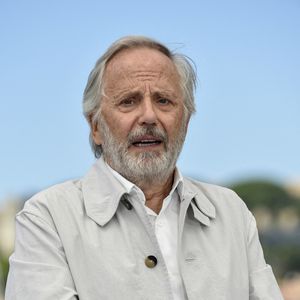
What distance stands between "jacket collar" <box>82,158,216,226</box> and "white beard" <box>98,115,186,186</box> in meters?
0.07

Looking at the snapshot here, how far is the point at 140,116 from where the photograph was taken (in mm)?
3830

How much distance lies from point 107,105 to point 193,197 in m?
0.57

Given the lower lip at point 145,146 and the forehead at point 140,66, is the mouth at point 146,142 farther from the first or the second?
the forehead at point 140,66

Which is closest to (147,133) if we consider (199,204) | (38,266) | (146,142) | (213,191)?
(146,142)

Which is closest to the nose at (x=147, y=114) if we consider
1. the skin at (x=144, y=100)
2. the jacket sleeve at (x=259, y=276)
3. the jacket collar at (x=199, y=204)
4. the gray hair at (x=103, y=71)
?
the skin at (x=144, y=100)

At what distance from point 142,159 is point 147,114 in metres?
0.21

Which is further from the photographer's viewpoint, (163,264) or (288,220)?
(288,220)

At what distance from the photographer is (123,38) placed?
4039mm

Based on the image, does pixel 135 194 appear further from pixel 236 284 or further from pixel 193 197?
pixel 236 284

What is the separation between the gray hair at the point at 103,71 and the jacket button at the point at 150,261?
2.31 feet

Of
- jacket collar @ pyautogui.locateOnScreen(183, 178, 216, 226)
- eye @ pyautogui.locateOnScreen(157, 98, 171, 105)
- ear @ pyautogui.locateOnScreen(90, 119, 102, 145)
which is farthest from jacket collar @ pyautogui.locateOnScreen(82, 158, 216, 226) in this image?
eye @ pyautogui.locateOnScreen(157, 98, 171, 105)

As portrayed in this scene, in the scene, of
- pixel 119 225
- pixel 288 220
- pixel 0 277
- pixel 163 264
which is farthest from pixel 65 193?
pixel 288 220

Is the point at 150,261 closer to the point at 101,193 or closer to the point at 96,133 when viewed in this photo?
the point at 101,193

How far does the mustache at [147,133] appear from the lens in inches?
150
